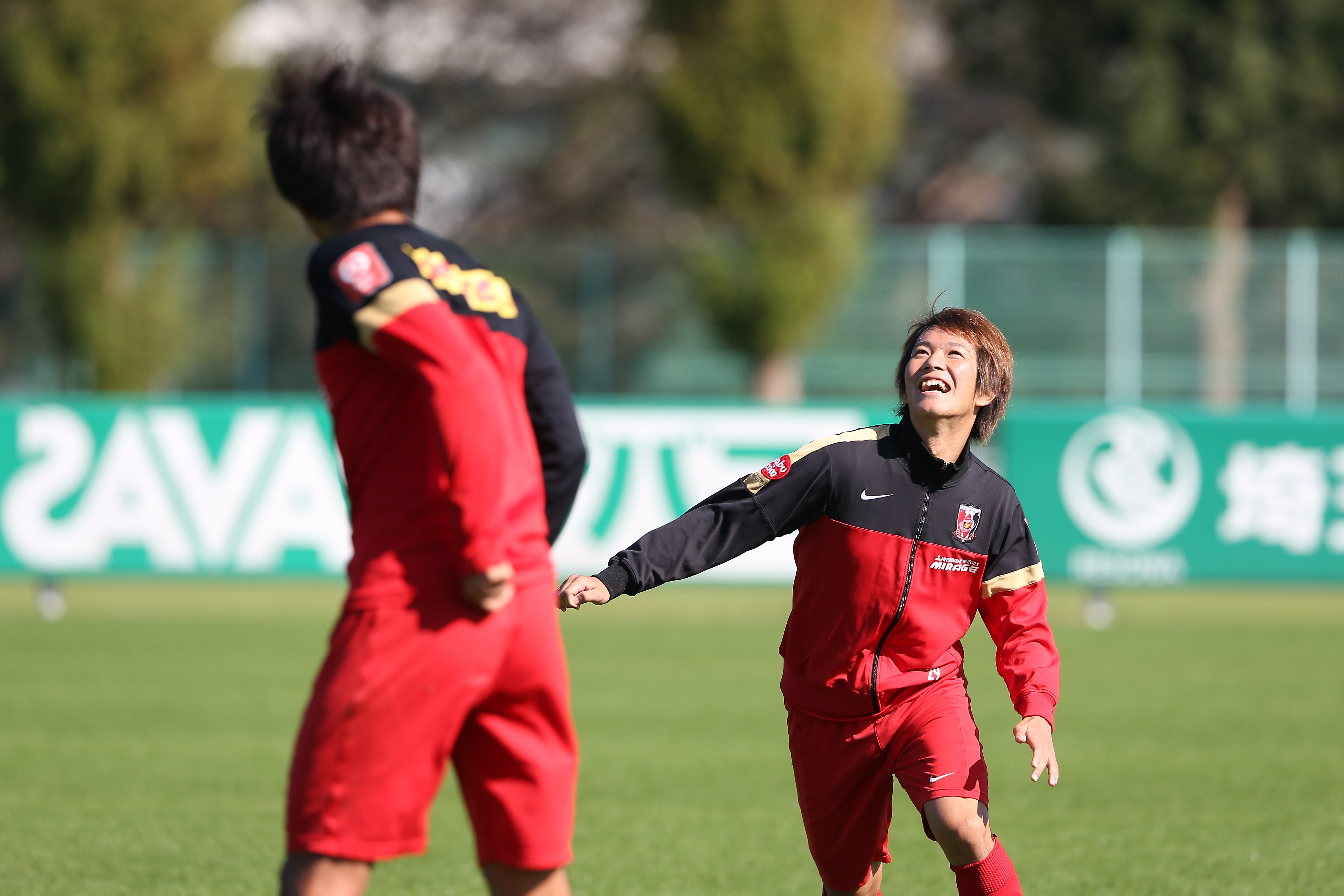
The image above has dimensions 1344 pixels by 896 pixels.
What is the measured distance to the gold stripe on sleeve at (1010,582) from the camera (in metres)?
4.22

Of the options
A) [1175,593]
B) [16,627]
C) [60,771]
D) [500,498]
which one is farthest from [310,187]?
[1175,593]

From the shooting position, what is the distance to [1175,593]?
1711 cm

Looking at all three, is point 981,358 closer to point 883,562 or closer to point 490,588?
point 883,562

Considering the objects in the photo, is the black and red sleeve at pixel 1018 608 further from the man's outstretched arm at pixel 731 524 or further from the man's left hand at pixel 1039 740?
the man's outstretched arm at pixel 731 524

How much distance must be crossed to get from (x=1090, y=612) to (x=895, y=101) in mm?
14000

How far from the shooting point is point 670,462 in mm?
14742

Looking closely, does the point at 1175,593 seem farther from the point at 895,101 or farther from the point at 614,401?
the point at 895,101

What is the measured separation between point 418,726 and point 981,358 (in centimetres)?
199

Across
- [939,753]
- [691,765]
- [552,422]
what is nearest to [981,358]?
[939,753]

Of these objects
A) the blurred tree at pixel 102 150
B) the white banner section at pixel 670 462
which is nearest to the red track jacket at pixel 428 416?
the white banner section at pixel 670 462

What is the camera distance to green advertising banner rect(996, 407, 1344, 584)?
575 inches

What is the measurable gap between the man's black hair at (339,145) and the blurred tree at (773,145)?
21.8 metres

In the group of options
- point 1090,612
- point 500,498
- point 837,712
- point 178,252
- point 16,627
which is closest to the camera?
point 500,498

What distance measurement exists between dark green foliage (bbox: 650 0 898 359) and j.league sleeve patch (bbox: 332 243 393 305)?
21.9 meters
